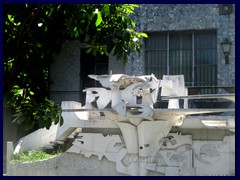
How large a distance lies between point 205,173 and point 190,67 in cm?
419

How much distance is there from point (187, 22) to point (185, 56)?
1.02 m

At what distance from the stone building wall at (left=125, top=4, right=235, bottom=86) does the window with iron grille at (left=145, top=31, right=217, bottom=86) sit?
21 cm

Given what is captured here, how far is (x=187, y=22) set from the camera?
48.2 ft

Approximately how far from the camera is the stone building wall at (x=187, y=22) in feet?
47.0

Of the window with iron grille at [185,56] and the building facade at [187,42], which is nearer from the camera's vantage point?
the building facade at [187,42]

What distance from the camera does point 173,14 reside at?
14766mm

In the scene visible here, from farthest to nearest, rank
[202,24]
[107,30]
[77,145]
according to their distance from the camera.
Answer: [202,24] < [77,145] < [107,30]

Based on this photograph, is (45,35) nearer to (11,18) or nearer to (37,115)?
(11,18)

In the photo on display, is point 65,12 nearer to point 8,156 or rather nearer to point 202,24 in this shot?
point 8,156

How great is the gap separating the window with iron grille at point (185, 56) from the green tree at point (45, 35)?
20.2ft

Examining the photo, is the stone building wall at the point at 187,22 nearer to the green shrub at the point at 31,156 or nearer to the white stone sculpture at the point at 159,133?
the white stone sculpture at the point at 159,133

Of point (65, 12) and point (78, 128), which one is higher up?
point (65, 12)

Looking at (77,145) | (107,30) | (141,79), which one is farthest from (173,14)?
(107,30)

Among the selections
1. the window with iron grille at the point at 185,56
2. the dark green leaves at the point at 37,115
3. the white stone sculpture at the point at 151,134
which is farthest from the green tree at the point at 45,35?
Answer: the window with iron grille at the point at 185,56
